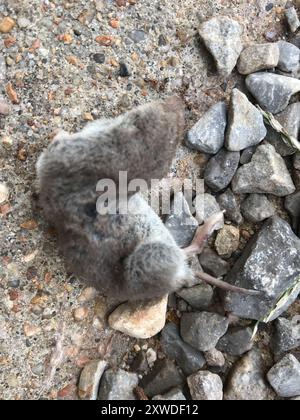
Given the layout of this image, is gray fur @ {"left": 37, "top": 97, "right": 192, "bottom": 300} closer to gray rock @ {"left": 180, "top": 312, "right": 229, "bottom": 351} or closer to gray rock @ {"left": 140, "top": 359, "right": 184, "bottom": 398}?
gray rock @ {"left": 180, "top": 312, "right": 229, "bottom": 351}

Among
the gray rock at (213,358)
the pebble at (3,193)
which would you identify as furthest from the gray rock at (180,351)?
the pebble at (3,193)

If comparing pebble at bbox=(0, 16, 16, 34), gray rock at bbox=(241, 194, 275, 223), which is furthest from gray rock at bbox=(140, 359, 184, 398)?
pebble at bbox=(0, 16, 16, 34)

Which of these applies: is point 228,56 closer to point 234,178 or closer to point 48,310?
point 234,178

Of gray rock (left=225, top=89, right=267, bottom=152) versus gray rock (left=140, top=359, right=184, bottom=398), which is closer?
gray rock (left=140, top=359, right=184, bottom=398)

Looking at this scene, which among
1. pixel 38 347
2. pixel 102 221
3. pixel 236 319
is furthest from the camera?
pixel 236 319

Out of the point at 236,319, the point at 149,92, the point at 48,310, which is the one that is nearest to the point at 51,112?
the point at 149,92

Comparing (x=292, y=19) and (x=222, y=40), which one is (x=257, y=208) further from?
(x=292, y=19)
